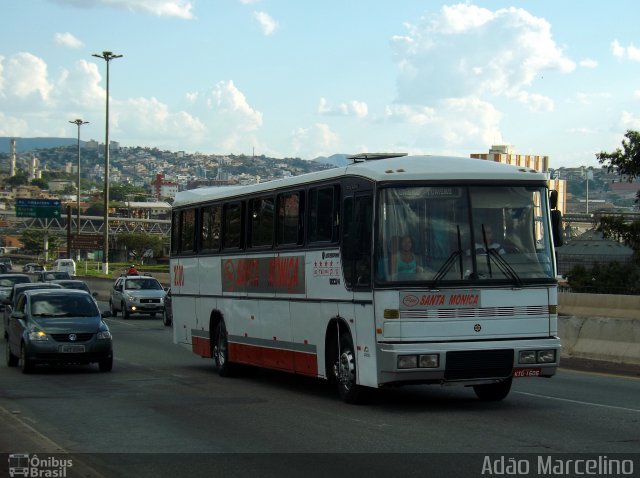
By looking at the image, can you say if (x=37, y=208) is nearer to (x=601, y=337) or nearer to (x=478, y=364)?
(x=601, y=337)

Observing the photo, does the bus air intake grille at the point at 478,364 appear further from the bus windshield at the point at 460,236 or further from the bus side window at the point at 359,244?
the bus side window at the point at 359,244

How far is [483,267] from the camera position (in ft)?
45.2

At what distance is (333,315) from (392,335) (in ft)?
5.75

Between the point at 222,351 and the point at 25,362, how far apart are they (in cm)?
A: 389

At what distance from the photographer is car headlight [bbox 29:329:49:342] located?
822 inches

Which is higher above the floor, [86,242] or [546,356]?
[86,242]

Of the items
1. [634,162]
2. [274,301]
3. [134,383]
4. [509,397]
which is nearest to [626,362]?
[509,397]

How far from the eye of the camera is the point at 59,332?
2097cm

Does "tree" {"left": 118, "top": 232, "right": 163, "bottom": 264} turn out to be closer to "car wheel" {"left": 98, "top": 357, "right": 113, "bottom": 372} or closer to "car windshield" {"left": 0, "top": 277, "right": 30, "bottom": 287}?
"car windshield" {"left": 0, "top": 277, "right": 30, "bottom": 287}

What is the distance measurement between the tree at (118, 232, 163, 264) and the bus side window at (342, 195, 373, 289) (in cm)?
12313

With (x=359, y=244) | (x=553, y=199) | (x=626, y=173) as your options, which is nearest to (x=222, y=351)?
(x=359, y=244)

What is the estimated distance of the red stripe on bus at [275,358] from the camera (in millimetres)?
16078

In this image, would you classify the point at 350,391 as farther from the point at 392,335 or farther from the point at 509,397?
the point at 509,397

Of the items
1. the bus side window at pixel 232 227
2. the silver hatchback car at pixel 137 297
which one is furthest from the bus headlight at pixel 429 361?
the silver hatchback car at pixel 137 297
